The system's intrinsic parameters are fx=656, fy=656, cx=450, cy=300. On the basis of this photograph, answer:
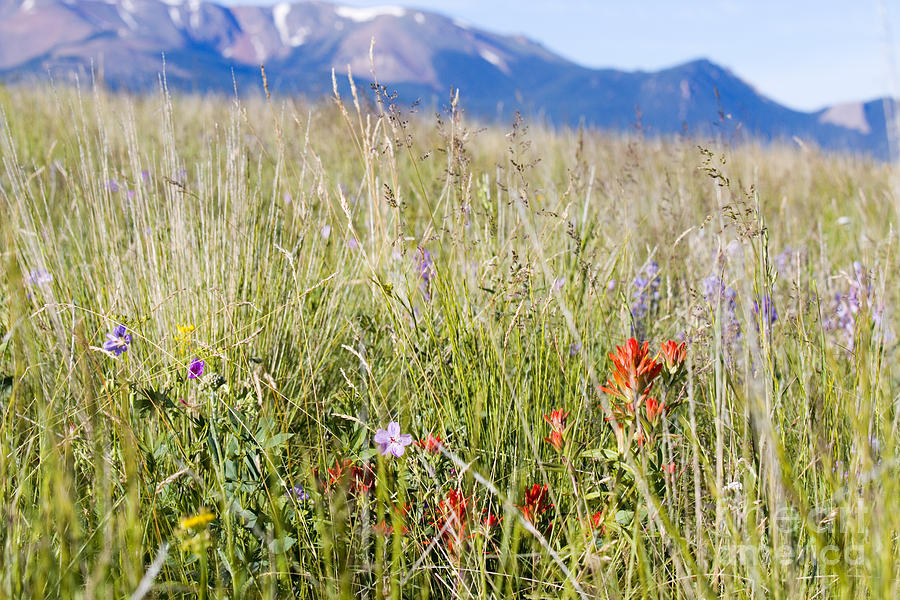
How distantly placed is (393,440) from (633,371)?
453 mm

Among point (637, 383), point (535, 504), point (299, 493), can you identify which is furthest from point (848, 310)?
point (299, 493)

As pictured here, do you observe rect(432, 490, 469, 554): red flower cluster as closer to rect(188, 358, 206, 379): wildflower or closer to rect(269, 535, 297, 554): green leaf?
rect(269, 535, 297, 554): green leaf

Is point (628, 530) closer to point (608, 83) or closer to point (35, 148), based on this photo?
Result: point (35, 148)

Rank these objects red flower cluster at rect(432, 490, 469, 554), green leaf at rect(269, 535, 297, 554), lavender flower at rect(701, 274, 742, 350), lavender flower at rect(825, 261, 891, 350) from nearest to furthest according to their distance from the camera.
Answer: green leaf at rect(269, 535, 297, 554)
red flower cluster at rect(432, 490, 469, 554)
lavender flower at rect(701, 274, 742, 350)
lavender flower at rect(825, 261, 891, 350)

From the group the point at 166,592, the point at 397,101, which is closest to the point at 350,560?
the point at 166,592

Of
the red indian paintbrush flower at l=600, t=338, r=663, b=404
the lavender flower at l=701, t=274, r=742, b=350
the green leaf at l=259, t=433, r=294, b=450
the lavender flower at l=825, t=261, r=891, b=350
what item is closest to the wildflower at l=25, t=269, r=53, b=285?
the green leaf at l=259, t=433, r=294, b=450

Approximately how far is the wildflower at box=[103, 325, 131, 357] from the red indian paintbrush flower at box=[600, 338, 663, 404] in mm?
1005

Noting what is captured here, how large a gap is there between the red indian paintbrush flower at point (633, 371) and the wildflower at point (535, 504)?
233 millimetres

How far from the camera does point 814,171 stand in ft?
19.9

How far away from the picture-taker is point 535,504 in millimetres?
1206

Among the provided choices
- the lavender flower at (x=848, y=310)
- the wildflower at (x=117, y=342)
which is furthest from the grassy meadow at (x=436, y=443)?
the lavender flower at (x=848, y=310)

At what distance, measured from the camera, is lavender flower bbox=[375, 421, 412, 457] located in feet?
3.91

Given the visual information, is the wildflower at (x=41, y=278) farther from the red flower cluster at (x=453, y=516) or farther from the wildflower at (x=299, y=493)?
the red flower cluster at (x=453, y=516)

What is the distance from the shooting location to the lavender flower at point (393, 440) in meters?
1.19
